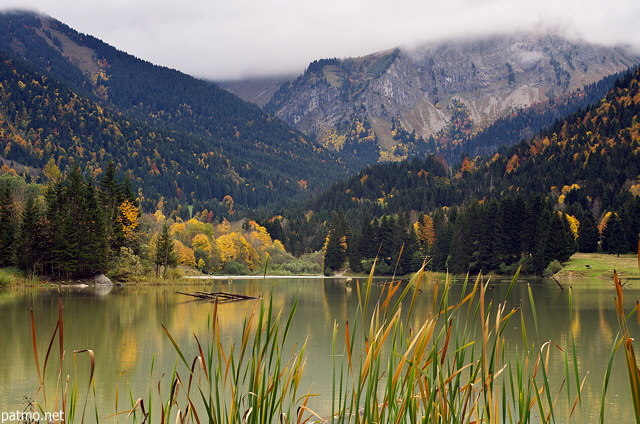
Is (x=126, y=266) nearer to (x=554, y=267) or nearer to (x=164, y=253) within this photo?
(x=164, y=253)

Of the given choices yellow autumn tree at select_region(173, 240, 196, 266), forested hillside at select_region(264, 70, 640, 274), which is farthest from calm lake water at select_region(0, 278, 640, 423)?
yellow autumn tree at select_region(173, 240, 196, 266)

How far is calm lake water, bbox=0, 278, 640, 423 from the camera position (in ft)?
61.7

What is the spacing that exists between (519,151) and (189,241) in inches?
4099

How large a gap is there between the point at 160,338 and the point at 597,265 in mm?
78761

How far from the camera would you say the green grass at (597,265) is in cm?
9162

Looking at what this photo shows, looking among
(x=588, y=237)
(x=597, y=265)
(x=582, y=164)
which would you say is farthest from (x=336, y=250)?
(x=582, y=164)

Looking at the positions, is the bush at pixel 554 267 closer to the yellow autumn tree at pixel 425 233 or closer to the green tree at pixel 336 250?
the yellow autumn tree at pixel 425 233

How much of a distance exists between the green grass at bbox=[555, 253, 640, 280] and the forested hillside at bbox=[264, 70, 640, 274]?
6.75 ft

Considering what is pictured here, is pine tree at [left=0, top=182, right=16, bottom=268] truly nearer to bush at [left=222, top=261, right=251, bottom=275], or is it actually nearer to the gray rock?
the gray rock

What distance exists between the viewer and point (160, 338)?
31.7m

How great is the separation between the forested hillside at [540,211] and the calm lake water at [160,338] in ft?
95.8

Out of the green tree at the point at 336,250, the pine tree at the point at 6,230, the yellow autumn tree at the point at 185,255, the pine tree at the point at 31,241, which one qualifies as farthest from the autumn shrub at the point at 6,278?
the green tree at the point at 336,250

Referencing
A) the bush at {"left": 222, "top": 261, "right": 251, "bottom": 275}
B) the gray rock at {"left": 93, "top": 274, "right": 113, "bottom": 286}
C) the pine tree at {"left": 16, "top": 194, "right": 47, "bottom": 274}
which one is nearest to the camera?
the pine tree at {"left": 16, "top": 194, "right": 47, "bottom": 274}

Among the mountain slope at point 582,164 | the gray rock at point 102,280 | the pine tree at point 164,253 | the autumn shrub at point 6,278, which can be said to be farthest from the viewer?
the mountain slope at point 582,164
